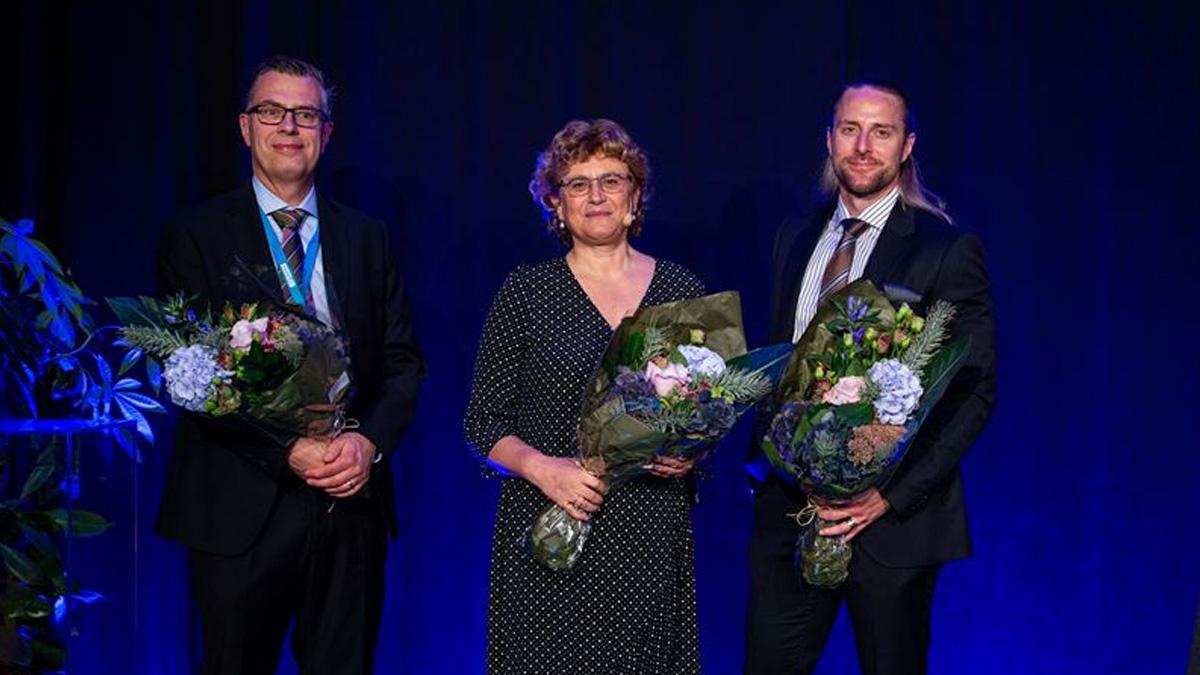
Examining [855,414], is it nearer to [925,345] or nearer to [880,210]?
[925,345]

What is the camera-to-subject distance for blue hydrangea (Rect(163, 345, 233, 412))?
111 inches

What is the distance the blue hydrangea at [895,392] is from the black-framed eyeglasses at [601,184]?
785 mm

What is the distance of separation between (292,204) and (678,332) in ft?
3.41

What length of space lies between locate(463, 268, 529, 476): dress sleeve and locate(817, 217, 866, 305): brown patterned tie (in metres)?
0.70

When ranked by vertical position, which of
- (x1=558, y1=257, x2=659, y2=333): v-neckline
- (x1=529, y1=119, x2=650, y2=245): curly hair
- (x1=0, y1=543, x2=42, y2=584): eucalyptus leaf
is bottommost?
(x1=0, y1=543, x2=42, y2=584): eucalyptus leaf

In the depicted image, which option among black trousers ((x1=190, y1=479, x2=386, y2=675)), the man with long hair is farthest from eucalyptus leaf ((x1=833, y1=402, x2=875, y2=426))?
black trousers ((x1=190, y1=479, x2=386, y2=675))

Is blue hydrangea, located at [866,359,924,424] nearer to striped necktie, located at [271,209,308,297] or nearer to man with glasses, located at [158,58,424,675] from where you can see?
man with glasses, located at [158,58,424,675]

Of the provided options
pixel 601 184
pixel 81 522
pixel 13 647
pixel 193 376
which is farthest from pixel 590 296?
pixel 13 647

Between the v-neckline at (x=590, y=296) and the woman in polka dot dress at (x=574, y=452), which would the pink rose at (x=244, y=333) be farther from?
the v-neckline at (x=590, y=296)

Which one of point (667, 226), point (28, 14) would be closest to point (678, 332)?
point (667, 226)

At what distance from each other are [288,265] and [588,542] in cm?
94

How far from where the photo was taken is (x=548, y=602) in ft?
10.3

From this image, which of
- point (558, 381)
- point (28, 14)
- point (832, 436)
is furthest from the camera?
point (28, 14)

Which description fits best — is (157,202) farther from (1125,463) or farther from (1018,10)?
(1125,463)
